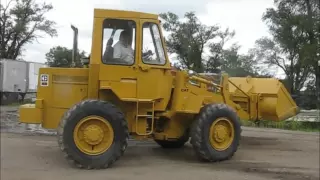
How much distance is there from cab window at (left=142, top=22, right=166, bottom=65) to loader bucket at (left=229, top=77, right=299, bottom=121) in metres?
2.56

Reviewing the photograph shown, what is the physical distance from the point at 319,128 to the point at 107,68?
1324 centimetres

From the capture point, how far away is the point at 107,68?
825 centimetres

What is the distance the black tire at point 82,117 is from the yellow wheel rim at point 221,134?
1735mm

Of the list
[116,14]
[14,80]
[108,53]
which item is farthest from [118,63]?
[14,80]

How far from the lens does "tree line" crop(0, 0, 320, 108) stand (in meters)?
42.8

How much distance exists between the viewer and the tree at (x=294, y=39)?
42.6 meters

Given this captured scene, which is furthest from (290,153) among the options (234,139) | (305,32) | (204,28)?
(204,28)

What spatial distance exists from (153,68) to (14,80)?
969 inches

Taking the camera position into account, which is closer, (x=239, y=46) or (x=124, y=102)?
(x=124, y=102)

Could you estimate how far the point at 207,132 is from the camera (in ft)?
28.6

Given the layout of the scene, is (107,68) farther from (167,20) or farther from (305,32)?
(167,20)

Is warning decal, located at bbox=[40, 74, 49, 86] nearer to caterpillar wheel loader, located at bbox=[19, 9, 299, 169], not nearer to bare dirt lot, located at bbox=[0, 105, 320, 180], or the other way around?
caterpillar wheel loader, located at bbox=[19, 9, 299, 169]

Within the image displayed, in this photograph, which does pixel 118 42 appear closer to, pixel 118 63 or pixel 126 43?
pixel 126 43

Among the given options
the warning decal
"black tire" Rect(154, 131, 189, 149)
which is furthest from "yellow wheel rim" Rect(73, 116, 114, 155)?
"black tire" Rect(154, 131, 189, 149)
